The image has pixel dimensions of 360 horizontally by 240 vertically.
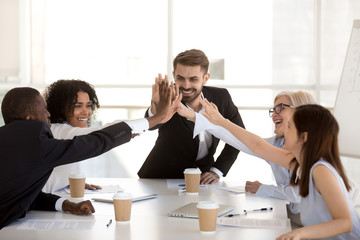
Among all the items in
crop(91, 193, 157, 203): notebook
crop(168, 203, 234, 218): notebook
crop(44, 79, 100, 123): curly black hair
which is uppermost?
crop(44, 79, 100, 123): curly black hair

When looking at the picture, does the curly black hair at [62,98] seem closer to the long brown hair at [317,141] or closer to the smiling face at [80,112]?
the smiling face at [80,112]

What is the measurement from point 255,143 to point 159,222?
34.4 inches

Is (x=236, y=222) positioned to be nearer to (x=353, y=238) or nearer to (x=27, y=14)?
(x=353, y=238)

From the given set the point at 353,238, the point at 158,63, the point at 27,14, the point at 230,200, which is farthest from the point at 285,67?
the point at 353,238

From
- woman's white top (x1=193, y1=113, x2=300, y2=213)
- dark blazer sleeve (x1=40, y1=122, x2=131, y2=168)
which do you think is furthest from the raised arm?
dark blazer sleeve (x1=40, y1=122, x2=131, y2=168)

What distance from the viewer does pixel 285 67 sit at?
20.2ft

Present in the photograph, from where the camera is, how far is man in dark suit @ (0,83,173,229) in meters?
2.14

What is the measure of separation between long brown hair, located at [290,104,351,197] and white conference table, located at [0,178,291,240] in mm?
269

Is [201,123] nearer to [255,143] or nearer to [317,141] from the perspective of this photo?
[255,143]

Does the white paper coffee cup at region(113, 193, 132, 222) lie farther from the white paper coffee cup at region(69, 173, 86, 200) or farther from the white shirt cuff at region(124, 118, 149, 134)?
the white paper coffee cup at region(69, 173, 86, 200)

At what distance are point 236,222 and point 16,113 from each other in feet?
3.35

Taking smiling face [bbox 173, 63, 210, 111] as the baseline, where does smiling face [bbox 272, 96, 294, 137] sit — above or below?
below

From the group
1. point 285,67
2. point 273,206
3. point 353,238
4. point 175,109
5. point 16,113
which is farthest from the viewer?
point 285,67

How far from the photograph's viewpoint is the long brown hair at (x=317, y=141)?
217 cm
